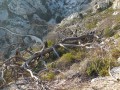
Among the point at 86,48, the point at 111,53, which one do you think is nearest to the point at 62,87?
the point at 111,53

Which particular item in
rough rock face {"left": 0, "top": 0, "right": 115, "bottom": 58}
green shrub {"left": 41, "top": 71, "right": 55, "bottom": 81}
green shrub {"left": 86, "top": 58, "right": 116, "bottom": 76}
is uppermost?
rough rock face {"left": 0, "top": 0, "right": 115, "bottom": 58}

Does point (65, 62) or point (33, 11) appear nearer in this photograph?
point (65, 62)

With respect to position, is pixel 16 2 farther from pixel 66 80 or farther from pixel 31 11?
pixel 66 80

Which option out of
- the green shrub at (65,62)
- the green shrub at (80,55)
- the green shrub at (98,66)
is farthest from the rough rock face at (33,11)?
the green shrub at (98,66)

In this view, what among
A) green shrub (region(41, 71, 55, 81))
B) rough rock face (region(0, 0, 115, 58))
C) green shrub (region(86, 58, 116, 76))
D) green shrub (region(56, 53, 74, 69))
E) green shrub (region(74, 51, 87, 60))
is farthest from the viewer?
rough rock face (region(0, 0, 115, 58))

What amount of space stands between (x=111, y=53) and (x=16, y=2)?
1490 inches

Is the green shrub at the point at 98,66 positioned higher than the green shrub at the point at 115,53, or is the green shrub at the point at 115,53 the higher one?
the green shrub at the point at 115,53

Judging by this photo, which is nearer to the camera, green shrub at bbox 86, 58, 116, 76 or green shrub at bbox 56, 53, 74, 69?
green shrub at bbox 86, 58, 116, 76

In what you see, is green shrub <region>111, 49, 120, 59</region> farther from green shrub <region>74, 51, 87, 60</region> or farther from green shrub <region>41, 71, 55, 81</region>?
green shrub <region>41, 71, 55, 81</region>

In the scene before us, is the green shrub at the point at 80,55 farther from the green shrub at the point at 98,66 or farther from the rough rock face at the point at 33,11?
the rough rock face at the point at 33,11

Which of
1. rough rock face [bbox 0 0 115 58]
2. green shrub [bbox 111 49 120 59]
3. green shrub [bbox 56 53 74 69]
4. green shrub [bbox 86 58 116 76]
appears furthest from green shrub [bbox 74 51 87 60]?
rough rock face [bbox 0 0 115 58]

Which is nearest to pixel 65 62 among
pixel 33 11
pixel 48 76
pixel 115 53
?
pixel 48 76

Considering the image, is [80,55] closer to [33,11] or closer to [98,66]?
[98,66]

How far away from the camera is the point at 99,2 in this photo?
36469mm
